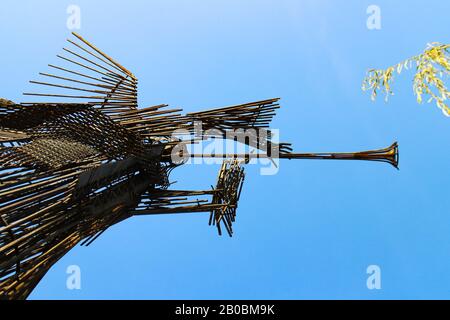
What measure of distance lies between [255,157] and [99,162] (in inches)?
124

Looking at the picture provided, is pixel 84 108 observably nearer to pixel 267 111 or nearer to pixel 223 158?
pixel 267 111

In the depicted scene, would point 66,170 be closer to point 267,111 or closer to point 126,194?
point 126,194

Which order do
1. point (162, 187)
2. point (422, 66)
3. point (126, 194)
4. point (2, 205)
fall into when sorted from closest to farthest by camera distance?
point (422, 66), point (2, 205), point (126, 194), point (162, 187)

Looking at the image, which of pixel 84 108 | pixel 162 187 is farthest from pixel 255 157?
pixel 84 108

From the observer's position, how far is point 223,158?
394 inches

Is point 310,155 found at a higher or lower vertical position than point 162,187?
higher

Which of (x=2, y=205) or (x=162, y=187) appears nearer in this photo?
(x=2, y=205)

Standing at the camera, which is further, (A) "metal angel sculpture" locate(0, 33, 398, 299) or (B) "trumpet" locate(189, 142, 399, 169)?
(B) "trumpet" locate(189, 142, 399, 169)

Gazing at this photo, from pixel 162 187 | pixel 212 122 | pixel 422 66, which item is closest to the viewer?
pixel 422 66

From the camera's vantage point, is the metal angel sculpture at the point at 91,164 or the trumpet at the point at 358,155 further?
the trumpet at the point at 358,155

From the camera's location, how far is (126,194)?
8281 millimetres
